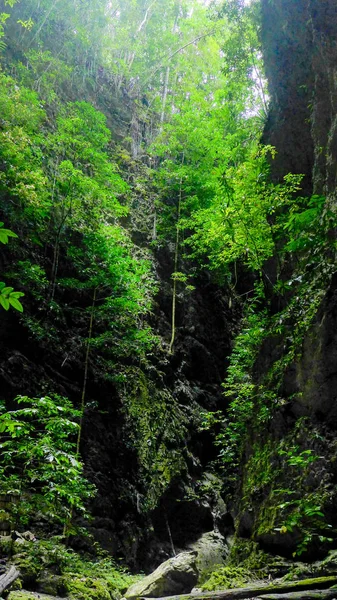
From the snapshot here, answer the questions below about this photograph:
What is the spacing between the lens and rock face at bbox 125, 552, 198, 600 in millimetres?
6527

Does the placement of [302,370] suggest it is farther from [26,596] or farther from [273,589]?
[26,596]

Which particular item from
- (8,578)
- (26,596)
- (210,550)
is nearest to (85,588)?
(26,596)

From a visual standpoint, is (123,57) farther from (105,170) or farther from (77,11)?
(105,170)

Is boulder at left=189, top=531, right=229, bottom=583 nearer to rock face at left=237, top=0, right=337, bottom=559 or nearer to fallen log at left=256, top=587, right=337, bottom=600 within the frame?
rock face at left=237, top=0, right=337, bottom=559

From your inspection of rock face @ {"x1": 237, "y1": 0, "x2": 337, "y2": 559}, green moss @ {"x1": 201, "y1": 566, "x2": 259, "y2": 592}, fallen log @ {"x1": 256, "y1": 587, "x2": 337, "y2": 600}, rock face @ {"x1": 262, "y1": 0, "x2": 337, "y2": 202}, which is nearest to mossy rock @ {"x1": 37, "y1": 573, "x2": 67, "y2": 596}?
green moss @ {"x1": 201, "y1": 566, "x2": 259, "y2": 592}

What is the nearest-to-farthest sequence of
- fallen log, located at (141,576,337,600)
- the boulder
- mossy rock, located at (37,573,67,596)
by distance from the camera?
fallen log, located at (141,576,337,600)
mossy rock, located at (37,573,67,596)
the boulder

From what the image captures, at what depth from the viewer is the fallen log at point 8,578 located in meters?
4.79

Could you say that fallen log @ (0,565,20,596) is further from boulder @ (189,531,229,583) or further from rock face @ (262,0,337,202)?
rock face @ (262,0,337,202)

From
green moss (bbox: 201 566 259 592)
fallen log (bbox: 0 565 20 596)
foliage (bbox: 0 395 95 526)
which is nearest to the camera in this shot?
fallen log (bbox: 0 565 20 596)

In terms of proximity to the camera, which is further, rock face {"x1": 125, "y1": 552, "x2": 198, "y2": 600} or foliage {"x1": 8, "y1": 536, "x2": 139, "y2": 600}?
rock face {"x1": 125, "y1": 552, "x2": 198, "y2": 600}

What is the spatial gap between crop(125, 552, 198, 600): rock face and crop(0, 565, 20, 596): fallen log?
2.13 m

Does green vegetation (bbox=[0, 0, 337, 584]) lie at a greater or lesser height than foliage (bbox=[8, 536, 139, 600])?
greater

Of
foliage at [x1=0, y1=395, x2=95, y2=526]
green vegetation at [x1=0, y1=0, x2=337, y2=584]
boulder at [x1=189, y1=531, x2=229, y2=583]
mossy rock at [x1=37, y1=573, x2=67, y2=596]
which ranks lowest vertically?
boulder at [x1=189, y1=531, x2=229, y2=583]

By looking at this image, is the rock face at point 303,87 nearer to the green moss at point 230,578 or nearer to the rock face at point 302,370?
the rock face at point 302,370
